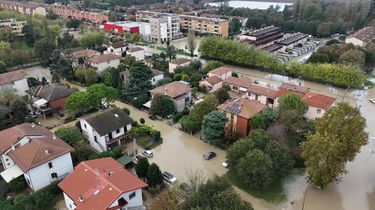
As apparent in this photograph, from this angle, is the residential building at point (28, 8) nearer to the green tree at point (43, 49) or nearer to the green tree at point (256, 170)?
the green tree at point (43, 49)

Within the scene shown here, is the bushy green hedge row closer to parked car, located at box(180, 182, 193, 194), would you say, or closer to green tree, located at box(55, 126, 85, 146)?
parked car, located at box(180, 182, 193, 194)

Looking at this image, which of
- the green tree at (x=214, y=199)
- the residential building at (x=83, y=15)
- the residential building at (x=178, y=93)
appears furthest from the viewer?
the residential building at (x=83, y=15)

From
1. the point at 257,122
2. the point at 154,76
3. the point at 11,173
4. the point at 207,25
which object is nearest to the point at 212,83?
the point at 154,76

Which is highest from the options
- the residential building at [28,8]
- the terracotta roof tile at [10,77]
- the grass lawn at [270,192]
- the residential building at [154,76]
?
the residential building at [28,8]

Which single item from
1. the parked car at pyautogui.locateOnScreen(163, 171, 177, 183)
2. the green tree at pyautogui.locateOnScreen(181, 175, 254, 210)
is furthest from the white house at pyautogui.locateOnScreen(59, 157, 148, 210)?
the green tree at pyautogui.locateOnScreen(181, 175, 254, 210)

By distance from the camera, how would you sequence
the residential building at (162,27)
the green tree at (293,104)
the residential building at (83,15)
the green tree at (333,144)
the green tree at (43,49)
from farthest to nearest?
the residential building at (83,15) < the residential building at (162,27) < the green tree at (43,49) < the green tree at (293,104) < the green tree at (333,144)

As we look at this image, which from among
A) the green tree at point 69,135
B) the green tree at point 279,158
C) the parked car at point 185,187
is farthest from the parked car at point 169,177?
the green tree at point 69,135
